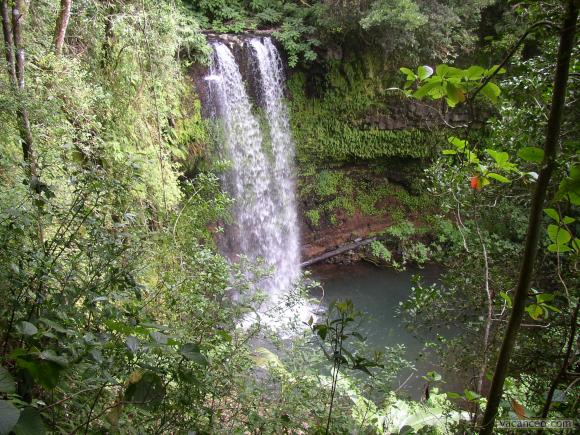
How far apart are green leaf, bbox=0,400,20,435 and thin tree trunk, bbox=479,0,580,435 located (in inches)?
41.3

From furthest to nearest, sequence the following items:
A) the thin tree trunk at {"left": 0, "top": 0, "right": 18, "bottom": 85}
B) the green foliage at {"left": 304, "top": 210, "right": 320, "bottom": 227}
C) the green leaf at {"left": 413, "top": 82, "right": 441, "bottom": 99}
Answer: the green foliage at {"left": 304, "top": 210, "right": 320, "bottom": 227}, the thin tree trunk at {"left": 0, "top": 0, "right": 18, "bottom": 85}, the green leaf at {"left": 413, "top": 82, "right": 441, "bottom": 99}

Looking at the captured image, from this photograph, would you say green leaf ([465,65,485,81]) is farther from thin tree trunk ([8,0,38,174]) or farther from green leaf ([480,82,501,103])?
thin tree trunk ([8,0,38,174])

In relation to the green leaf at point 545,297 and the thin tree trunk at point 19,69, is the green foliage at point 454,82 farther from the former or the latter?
the thin tree trunk at point 19,69

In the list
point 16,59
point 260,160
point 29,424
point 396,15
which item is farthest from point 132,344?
point 260,160

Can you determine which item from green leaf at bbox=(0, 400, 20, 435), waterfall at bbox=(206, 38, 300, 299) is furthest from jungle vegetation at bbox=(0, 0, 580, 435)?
waterfall at bbox=(206, 38, 300, 299)

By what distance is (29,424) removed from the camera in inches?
29.5

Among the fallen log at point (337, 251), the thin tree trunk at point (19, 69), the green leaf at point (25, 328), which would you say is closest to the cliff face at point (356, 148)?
the fallen log at point (337, 251)

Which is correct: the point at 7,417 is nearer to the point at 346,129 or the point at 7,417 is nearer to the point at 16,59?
the point at 16,59

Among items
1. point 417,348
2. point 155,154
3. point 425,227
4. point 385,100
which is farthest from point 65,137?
point 425,227

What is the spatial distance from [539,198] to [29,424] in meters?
1.18

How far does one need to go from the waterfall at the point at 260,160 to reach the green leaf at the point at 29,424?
7445mm

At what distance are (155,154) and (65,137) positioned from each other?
1917 mm

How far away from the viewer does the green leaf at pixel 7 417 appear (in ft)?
2.14

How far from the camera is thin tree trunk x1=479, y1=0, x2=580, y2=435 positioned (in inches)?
33.8
